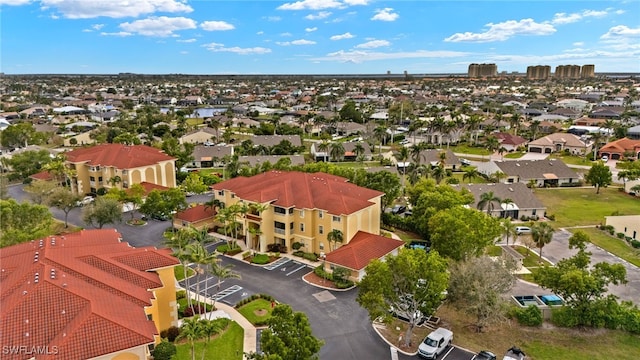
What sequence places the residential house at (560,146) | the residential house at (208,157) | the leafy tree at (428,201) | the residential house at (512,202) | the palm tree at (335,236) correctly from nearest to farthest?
the palm tree at (335,236) → the leafy tree at (428,201) → the residential house at (512,202) → the residential house at (208,157) → the residential house at (560,146)

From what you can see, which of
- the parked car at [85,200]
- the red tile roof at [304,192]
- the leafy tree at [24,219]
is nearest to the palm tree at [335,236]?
the red tile roof at [304,192]

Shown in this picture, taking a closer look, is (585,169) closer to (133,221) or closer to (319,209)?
(319,209)

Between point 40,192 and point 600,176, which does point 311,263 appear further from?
point 600,176

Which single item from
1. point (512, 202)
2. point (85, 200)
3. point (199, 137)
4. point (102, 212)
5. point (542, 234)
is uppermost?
point (199, 137)

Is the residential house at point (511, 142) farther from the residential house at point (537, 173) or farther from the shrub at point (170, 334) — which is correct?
the shrub at point (170, 334)

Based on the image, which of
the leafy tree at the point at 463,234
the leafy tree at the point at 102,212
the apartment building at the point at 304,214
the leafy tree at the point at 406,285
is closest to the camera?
the leafy tree at the point at 406,285

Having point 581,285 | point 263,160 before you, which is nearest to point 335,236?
point 581,285

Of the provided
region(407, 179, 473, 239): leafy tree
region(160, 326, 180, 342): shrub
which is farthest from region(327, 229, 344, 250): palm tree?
region(160, 326, 180, 342): shrub

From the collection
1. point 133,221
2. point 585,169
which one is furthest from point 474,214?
point 585,169
